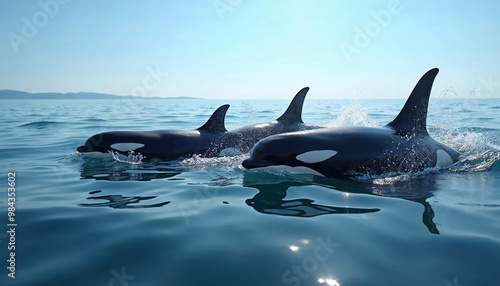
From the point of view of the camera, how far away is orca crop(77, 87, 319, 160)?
9.06 meters

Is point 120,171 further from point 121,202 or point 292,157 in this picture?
point 292,157

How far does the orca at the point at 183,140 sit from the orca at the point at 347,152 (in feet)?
9.12

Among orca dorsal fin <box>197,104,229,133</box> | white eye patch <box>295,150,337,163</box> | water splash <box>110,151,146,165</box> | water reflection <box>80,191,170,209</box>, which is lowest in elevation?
water reflection <box>80,191,170,209</box>

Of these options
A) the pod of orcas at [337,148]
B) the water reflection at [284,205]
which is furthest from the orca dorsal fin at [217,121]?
the water reflection at [284,205]

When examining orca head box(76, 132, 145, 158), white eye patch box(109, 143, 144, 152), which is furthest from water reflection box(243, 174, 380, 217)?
orca head box(76, 132, 145, 158)

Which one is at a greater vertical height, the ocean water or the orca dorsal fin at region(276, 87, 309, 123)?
the orca dorsal fin at region(276, 87, 309, 123)

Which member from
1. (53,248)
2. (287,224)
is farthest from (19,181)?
(287,224)

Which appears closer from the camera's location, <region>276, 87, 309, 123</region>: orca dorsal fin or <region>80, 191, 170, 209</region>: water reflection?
<region>80, 191, 170, 209</region>: water reflection

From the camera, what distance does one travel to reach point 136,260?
11.2 ft

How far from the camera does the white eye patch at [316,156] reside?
6707mm

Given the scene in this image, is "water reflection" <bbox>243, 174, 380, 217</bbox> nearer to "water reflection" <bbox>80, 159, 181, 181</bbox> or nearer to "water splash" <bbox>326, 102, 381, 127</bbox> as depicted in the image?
"water reflection" <bbox>80, 159, 181, 181</bbox>

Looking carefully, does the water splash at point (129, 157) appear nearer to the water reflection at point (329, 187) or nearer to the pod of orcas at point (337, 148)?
the pod of orcas at point (337, 148)

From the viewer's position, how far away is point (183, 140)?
9.45 meters

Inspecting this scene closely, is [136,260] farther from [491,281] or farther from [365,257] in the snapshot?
[491,281]
